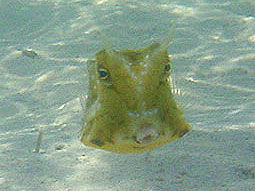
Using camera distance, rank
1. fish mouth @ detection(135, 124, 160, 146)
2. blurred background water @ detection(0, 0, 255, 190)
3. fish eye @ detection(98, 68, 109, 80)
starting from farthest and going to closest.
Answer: blurred background water @ detection(0, 0, 255, 190) → fish eye @ detection(98, 68, 109, 80) → fish mouth @ detection(135, 124, 160, 146)

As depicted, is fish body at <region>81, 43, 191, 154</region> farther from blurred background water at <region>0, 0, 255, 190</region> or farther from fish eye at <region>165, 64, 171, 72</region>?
blurred background water at <region>0, 0, 255, 190</region>

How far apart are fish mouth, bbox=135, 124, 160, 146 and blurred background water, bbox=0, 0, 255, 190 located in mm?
689

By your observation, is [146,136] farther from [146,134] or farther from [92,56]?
[92,56]

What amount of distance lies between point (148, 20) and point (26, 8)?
13.5ft

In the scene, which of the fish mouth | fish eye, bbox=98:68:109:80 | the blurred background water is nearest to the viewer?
the fish mouth

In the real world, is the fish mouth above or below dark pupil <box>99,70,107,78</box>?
below

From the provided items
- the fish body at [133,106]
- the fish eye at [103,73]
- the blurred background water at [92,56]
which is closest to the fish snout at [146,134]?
the fish body at [133,106]

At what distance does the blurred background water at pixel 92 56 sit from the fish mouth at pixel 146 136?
69 cm

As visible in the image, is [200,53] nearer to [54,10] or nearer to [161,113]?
[161,113]

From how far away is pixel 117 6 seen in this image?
9.05m

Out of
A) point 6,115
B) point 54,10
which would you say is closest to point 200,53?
point 6,115

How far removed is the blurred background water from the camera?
414 cm

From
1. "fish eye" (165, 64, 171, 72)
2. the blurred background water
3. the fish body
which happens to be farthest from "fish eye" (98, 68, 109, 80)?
the blurred background water

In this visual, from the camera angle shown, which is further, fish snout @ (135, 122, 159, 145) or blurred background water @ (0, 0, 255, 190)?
blurred background water @ (0, 0, 255, 190)
